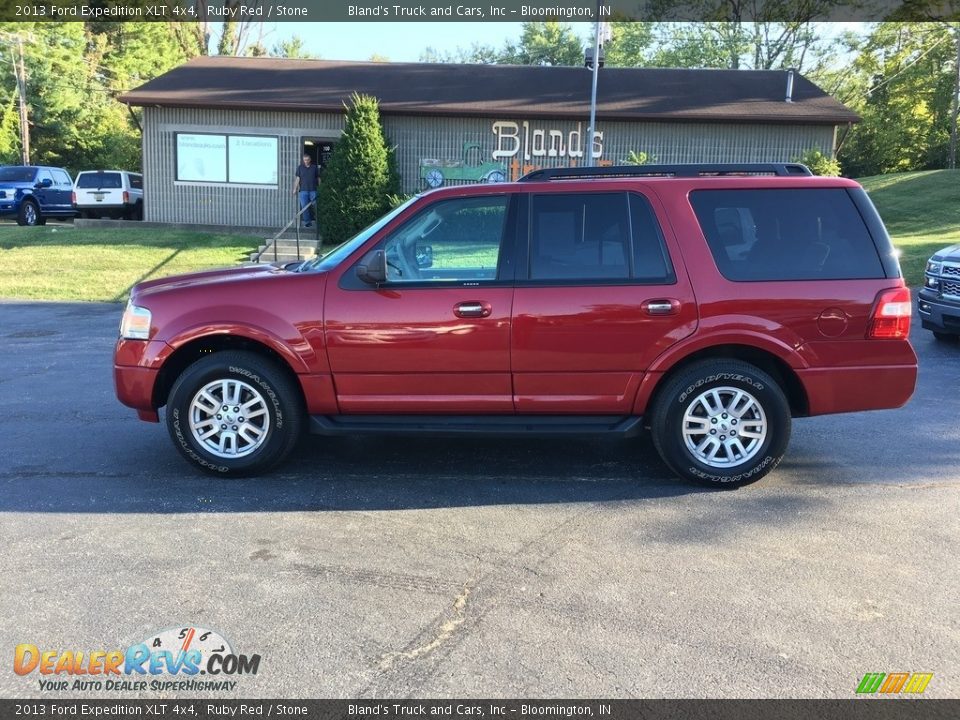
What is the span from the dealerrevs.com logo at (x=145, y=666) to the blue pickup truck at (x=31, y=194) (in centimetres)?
2469

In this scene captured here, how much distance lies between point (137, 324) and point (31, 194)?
22.5 m

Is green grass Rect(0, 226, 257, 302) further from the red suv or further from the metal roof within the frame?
the red suv

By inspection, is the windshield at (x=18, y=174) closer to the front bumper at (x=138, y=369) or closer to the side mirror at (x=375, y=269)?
the front bumper at (x=138, y=369)

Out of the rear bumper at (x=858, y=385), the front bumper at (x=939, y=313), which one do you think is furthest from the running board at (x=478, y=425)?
the front bumper at (x=939, y=313)

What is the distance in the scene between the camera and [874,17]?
147ft

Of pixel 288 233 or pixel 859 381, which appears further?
pixel 288 233

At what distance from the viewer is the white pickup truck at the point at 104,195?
77.8 feet

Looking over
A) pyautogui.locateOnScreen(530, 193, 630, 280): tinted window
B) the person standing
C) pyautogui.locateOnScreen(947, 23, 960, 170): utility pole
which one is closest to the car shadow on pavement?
pyautogui.locateOnScreen(530, 193, 630, 280): tinted window

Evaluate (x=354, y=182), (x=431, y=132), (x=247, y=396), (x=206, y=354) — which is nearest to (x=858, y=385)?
(x=247, y=396)

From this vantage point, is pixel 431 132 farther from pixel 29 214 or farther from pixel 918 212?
pixel 918 212

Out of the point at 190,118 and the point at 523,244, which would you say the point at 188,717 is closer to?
the point at 523,244

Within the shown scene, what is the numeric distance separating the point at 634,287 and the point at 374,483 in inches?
80.8

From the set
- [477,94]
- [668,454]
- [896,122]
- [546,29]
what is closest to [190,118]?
[477,94]

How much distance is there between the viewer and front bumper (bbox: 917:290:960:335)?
9.44 metres
